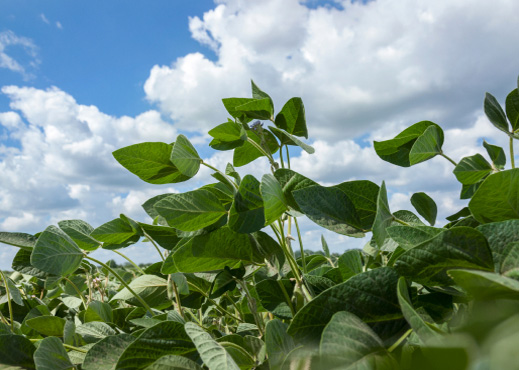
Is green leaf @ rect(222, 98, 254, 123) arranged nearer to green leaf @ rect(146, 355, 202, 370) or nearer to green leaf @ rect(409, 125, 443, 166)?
green leaf @ rect(409, 125, 443, 166)

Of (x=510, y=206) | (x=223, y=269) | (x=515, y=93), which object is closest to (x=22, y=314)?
(x=223, y=269)

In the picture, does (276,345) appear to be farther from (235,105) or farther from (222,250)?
(235,105)

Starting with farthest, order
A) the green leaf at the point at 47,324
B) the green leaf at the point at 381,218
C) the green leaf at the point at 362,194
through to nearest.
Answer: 1. the green leaf at the point at 47,324
2. the green leaf at the point at 362,194
3. the green leaf at the point at 381,218

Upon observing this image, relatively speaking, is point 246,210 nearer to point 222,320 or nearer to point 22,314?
point 222,320

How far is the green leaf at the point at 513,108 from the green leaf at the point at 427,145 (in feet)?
0.74

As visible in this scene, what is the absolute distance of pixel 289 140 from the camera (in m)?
0.94

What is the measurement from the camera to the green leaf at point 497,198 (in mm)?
554

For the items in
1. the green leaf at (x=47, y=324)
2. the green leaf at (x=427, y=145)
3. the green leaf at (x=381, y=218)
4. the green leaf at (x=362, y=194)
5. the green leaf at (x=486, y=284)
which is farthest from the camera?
the green leaf at (x=47, y=324)

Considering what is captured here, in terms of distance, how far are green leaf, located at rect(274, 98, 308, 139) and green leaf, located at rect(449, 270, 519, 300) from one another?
0.58 metres

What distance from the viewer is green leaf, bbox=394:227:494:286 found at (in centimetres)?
46

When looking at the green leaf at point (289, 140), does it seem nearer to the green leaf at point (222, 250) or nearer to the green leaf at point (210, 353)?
the green leaf at point (222, 250)

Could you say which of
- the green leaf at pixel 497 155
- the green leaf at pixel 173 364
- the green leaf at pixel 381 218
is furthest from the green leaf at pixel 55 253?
the green leaf at pixel 497 155

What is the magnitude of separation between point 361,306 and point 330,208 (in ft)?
0.64

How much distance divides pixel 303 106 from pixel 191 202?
0.35 metres
